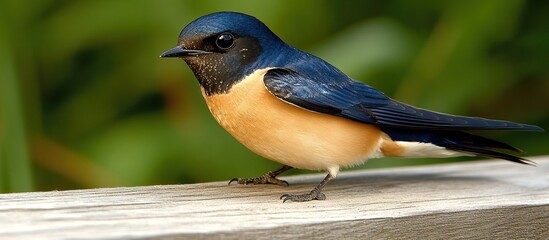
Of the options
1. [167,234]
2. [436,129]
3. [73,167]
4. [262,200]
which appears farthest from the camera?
[73,167]

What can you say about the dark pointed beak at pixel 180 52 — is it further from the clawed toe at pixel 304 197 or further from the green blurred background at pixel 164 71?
the green blurred background at pixel 164 71

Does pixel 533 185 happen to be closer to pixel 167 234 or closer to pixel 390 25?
pixel 390 25

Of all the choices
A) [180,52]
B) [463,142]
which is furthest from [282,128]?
[463,142]

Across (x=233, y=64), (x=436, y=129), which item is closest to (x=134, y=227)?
(x=233, y=64)

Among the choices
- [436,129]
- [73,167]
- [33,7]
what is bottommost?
[73,167]

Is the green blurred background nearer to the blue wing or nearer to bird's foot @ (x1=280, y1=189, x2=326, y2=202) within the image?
the blue wing
